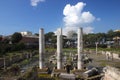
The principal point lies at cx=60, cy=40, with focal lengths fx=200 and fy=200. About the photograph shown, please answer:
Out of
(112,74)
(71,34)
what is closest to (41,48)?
(112,74)

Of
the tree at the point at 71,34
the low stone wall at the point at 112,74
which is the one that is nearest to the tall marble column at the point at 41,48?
the low stone wall at the point at 112,74

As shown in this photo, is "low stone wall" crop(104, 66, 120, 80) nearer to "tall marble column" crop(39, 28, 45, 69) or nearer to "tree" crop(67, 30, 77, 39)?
"tall marble column" crop(39, 28, 45, 69)

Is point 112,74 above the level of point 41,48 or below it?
below

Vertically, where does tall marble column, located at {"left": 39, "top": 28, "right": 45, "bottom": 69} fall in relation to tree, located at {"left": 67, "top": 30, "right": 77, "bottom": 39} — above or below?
below

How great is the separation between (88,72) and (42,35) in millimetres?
8524

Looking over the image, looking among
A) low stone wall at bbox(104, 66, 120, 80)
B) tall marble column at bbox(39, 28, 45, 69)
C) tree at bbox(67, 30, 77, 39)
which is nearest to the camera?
low stone wall at bbox(104, 66, 120, 80)

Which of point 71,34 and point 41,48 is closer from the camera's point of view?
point 41,48

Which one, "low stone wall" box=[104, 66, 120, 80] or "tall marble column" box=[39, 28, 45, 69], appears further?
"tall marble column" box=[39, 28, 45, 69]

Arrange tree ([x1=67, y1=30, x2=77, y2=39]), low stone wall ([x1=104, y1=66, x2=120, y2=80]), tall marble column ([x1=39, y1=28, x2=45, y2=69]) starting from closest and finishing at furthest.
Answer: low stone wall ([x1=104, y1=66, x2=120, y2=80]) < tall marble column ([x1=39, y1=28, x2=45, y2=69]) < tree ([x1=67, y1=30, x2=77, y2=39])

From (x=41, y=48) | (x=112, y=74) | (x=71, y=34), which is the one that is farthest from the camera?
(x=71, y=34)

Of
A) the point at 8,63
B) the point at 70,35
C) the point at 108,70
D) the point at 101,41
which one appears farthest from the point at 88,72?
the point at 70,35

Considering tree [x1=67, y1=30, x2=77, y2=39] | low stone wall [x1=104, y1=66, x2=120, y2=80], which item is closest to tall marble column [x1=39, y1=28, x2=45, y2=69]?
low stone wall [x1=104, y1=66, x2=120, y2=80]

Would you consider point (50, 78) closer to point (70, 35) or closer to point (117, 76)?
point (117, 76)

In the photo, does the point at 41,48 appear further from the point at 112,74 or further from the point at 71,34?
the point at 71,34
